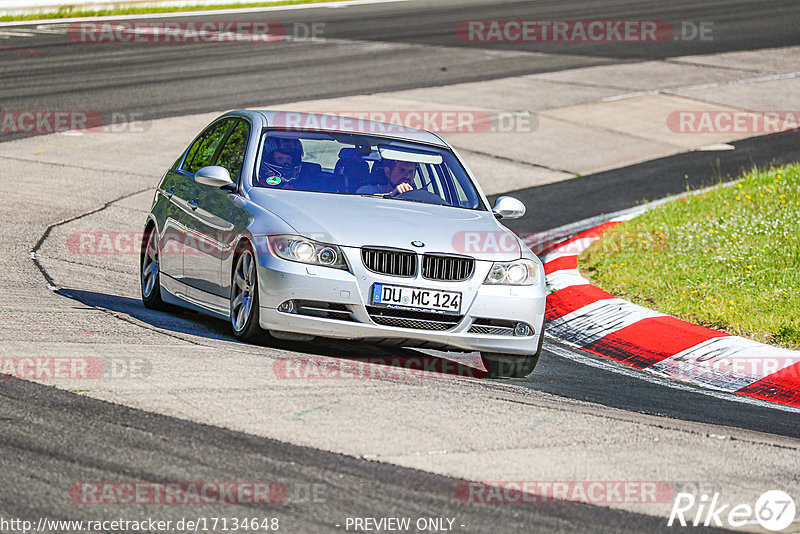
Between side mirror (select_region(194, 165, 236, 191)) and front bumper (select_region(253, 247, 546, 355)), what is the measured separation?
96cm

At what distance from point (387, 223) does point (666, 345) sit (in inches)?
103

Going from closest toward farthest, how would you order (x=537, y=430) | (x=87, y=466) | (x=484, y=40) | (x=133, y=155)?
(x=87, y=466)
(x=537, y=430)
(x=133, y=155)
(x=484, y=40)

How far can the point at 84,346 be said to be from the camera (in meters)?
6.93

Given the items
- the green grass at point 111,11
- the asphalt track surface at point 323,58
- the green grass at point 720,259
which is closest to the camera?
the green grass at point 720,259

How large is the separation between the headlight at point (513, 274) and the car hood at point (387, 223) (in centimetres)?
6

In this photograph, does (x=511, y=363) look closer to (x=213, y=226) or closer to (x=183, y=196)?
(x=213, y=226)

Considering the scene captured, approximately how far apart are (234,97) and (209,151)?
11.9m

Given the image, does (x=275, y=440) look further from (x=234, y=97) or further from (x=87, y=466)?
(x=234, y=97)

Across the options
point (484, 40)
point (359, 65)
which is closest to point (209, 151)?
point (359, 65)

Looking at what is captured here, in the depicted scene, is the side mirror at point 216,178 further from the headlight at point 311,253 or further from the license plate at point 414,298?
the license plate at point 414,298

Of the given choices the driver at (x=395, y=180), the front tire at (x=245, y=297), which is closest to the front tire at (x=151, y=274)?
the front tire at (x=245, y=297)

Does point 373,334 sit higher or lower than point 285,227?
lower

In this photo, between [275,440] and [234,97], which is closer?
[275,440]

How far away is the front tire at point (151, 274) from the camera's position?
30.8 feet
